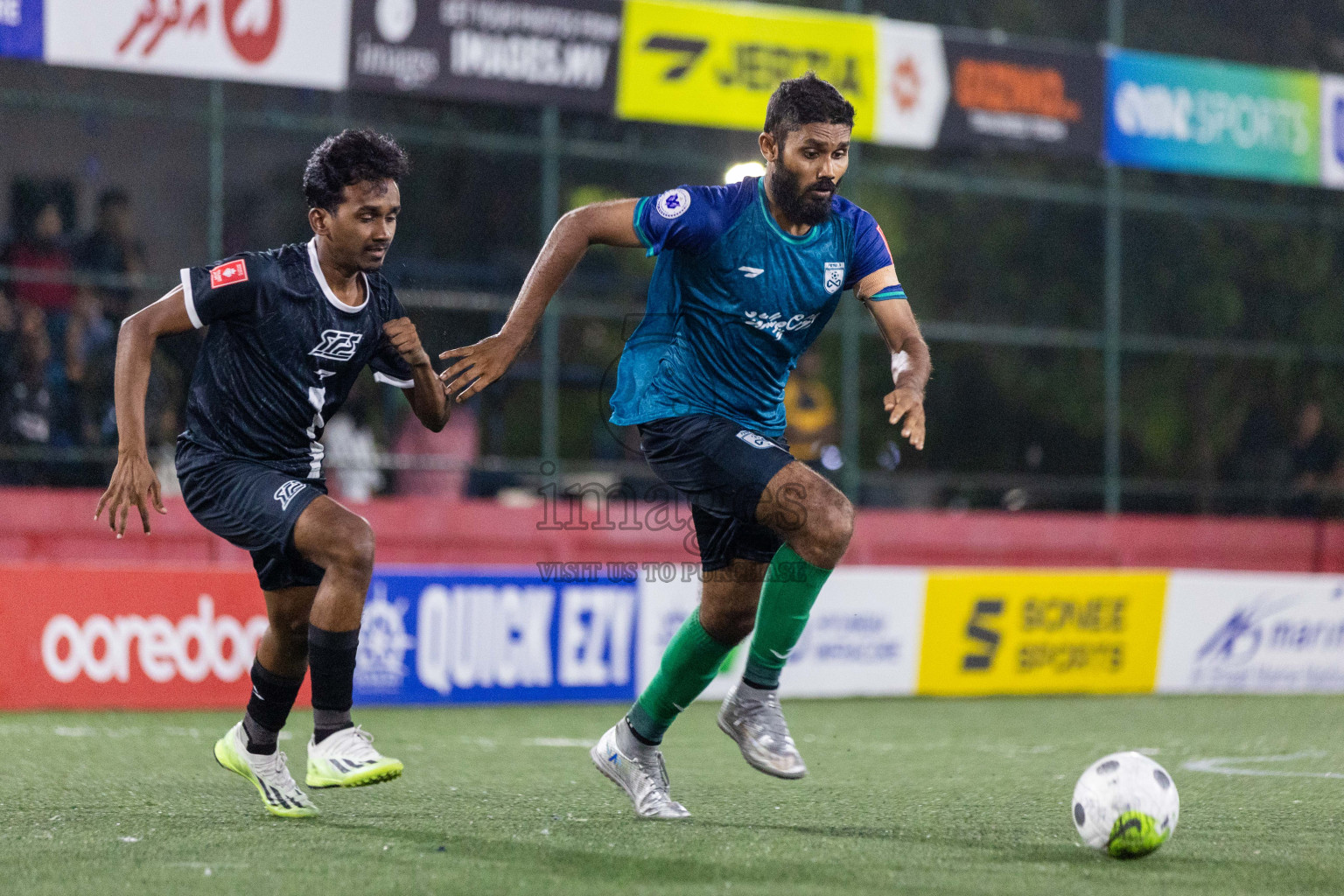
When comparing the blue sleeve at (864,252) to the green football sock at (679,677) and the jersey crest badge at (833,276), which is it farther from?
the green football sock at (679,677)

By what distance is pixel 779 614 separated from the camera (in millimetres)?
5379

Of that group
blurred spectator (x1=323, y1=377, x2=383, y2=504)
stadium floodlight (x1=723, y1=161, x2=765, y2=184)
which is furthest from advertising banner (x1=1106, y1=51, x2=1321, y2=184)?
blurred spectator (x1=323, y1=377, x2=383, y2=504)

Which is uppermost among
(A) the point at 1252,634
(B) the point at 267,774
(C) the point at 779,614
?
(C) the point at 779,614

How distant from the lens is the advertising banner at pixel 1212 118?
15102mm

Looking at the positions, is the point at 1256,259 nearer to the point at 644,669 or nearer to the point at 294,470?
the point at 644,669

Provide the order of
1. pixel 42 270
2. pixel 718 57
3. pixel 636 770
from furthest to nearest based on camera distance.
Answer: pixel 718 57
pixel 42 270
pixel 636 770

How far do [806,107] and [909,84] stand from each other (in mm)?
9364

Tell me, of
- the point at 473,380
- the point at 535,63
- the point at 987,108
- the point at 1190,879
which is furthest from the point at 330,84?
the point at 1190,879

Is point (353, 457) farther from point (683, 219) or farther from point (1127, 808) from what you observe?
point (1127, 808)

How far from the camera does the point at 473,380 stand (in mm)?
5000

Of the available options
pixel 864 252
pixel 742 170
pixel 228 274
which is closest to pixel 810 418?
pixel 742 170

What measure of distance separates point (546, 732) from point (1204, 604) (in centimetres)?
557

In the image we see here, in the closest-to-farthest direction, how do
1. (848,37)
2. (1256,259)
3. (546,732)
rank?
(546,732) < (848,37) < (1256,259)

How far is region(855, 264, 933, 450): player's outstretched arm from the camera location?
4.89 m
